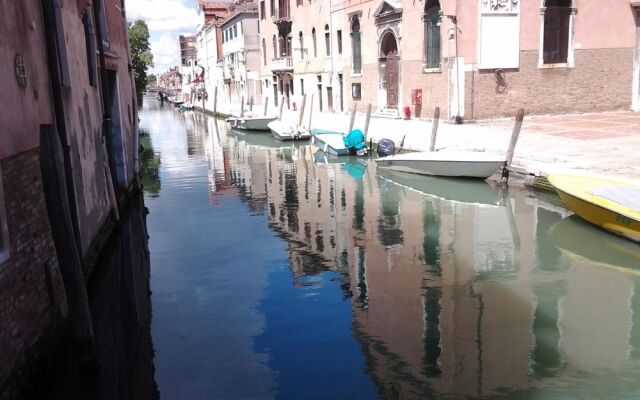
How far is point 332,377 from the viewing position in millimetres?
5395

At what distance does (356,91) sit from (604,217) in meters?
20.6

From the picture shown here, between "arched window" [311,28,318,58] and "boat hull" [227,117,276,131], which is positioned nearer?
"boat hull" [227,117,276,131]

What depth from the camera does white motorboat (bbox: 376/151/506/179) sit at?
528 inches

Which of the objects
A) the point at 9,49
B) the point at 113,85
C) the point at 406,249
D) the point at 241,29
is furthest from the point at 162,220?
the point at 241,29

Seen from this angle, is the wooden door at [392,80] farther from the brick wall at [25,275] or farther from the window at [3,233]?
the window at [3,233]

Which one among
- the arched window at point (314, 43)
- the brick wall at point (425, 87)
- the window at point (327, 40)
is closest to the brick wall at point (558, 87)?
the brick wall at point (425, 87)

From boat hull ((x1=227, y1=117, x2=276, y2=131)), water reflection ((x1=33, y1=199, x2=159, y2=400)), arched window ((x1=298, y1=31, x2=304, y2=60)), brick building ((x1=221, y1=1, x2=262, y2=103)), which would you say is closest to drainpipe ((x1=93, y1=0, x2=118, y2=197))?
water reflection ((x1=33, y1=199, x2=159, y2=400))

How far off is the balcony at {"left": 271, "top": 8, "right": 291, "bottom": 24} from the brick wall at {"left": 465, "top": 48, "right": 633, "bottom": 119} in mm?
19061

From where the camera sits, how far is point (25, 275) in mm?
5023

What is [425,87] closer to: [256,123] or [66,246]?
[256,123]

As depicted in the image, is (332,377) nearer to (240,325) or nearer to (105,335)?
(240,325)

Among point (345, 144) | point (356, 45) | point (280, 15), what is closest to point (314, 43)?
point (280, 15)

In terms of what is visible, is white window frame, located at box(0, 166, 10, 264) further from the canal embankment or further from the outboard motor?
the outboard motor

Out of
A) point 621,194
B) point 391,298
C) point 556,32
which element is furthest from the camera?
point 556,32
